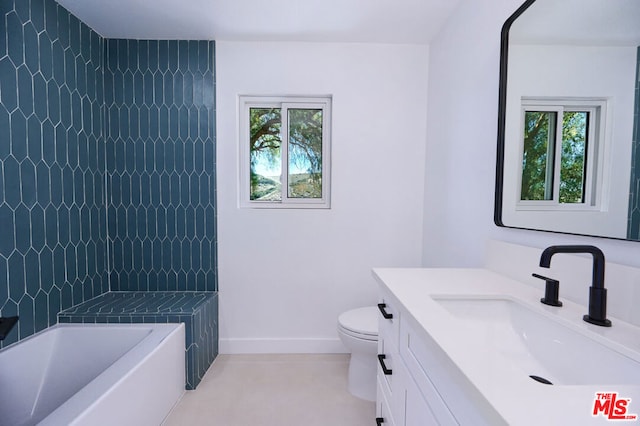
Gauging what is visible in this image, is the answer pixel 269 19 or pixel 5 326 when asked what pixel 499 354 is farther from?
pixel 269 19

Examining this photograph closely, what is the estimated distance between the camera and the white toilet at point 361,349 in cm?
170

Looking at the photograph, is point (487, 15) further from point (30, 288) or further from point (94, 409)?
point (30, 288)

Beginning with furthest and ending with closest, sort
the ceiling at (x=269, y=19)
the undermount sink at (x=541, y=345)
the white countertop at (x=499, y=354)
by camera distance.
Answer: the ceiling at (x=269, y=19), the undermount sink at (x=541, y=345), the white countertop at (x=499, y=354)

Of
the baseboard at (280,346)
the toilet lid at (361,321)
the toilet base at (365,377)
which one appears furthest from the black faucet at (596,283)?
the baseboard at (280,346)

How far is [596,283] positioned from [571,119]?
564mm

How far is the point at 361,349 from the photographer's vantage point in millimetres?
1739

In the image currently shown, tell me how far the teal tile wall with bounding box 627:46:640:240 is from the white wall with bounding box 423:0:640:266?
172 mm

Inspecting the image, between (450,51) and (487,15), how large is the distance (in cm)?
41

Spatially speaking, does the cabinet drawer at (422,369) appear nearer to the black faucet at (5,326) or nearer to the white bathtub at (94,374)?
the white bathtub at (94,374)

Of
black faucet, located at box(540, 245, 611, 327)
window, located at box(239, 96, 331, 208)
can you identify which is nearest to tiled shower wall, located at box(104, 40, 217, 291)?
window, located at box(239, 96, 331, 208)

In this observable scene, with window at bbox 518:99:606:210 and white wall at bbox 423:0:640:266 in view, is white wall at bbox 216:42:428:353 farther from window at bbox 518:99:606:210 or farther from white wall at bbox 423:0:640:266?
window at bbox 518:99:606:210

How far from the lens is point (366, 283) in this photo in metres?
2.33

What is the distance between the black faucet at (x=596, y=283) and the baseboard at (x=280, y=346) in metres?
1.84

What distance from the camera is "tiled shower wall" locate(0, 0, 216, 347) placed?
162 cm
